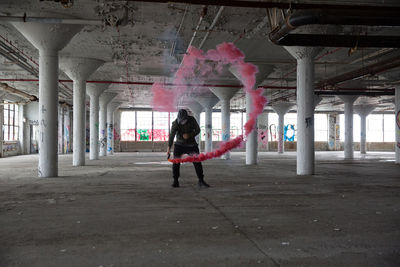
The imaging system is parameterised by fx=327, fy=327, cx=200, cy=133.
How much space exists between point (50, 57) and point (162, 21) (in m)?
5.07

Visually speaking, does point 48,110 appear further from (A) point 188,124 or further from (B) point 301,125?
(B) point 301,125

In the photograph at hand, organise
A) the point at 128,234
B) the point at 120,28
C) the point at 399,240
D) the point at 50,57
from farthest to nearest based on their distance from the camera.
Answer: the point at 120,28 → the point at 50,57 → the point at 128,234 → the point at 399,240

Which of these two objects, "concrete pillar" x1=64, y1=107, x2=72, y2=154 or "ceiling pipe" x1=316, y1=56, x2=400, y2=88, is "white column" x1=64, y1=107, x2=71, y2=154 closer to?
"concrete pillar" x1=64, y1=107, x2=72, y2=154

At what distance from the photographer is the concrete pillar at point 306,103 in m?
15.1

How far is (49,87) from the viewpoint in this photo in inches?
552

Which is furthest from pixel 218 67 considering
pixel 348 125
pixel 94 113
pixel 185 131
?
pixel 348 125

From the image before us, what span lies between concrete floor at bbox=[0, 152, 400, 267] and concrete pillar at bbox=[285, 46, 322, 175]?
5387 millimetres

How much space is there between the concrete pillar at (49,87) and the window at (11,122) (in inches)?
910

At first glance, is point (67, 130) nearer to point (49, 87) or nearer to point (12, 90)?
point (12, 90)

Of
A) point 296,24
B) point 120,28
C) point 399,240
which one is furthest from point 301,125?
point 399,240

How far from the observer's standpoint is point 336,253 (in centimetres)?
438

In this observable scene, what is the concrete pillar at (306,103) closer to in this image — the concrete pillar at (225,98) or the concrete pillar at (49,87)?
the concrete pillar at (49,87)

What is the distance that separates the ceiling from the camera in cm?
1274

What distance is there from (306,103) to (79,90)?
46.4 ft
